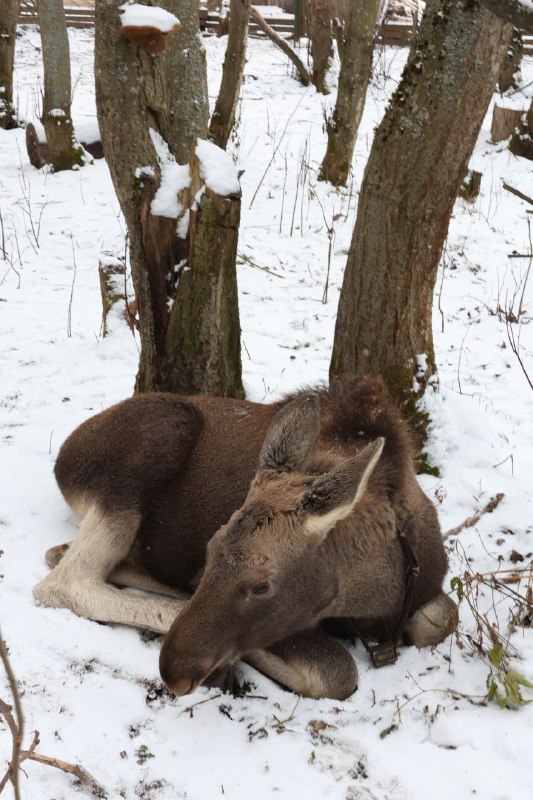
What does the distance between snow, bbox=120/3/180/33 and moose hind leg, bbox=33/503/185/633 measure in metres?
3.03

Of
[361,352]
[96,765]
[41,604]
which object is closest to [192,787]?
[96,765]

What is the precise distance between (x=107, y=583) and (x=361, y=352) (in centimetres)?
230

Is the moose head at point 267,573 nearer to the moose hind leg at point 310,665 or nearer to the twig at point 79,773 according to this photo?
the moose hind leg at point 310,665

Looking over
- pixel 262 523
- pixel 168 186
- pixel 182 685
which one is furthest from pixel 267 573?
pixel 168 186

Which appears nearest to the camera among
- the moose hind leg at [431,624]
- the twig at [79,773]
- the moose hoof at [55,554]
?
the twig at [79,773]

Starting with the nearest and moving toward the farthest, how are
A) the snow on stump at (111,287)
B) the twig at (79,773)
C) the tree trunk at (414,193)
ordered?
the twig at (79,773), the tree trunk at (414,193), the snow on stump at (111,287)

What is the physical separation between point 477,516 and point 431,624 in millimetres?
1141

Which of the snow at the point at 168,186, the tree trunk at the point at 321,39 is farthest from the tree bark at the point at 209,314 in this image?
the tree trunk at the point at 321,39

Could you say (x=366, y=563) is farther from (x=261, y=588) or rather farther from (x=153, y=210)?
(x=153, y=210)

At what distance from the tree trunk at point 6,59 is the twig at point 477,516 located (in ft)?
42.6

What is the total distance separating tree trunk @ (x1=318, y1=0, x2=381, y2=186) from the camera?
36.3 feet

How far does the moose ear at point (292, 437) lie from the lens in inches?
148

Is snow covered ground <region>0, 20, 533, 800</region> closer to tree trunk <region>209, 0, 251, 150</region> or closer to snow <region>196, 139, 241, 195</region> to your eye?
tree trunk <region>209, 0, 251, 150</region>

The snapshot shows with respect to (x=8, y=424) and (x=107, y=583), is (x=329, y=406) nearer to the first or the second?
(x=107, y=583)
